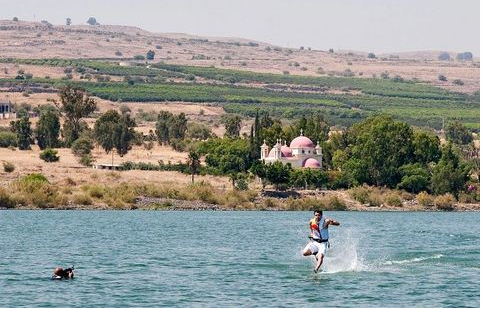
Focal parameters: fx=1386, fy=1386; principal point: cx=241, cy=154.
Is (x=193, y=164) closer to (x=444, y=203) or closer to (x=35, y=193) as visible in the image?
(x=444, y=203)

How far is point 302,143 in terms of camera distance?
144750mm

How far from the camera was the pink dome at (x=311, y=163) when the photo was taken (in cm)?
14012

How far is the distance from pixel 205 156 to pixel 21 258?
312 feet

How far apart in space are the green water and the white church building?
48.6 metres

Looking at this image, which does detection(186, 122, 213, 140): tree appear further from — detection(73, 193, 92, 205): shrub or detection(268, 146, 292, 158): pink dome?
detection(73, 193, 92, 205): shrub

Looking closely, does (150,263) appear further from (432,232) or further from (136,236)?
(432,232)

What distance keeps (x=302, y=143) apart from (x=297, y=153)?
1.64 meters

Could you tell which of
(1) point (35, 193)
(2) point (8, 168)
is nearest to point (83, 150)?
(2) point (8, 168)

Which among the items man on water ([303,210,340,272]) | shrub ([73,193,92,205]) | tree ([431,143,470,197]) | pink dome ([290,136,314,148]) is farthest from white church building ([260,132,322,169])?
man on water ([303,210,340,272])

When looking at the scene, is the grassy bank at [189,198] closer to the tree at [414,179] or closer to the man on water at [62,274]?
the tree at [414,179]

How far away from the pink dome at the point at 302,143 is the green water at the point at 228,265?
5161 cm

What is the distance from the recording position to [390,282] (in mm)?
47906

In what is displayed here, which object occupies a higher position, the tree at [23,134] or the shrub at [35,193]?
the shrub at [35,193]

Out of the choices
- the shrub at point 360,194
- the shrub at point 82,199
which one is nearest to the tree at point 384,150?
→ the shrub at point 360,194
